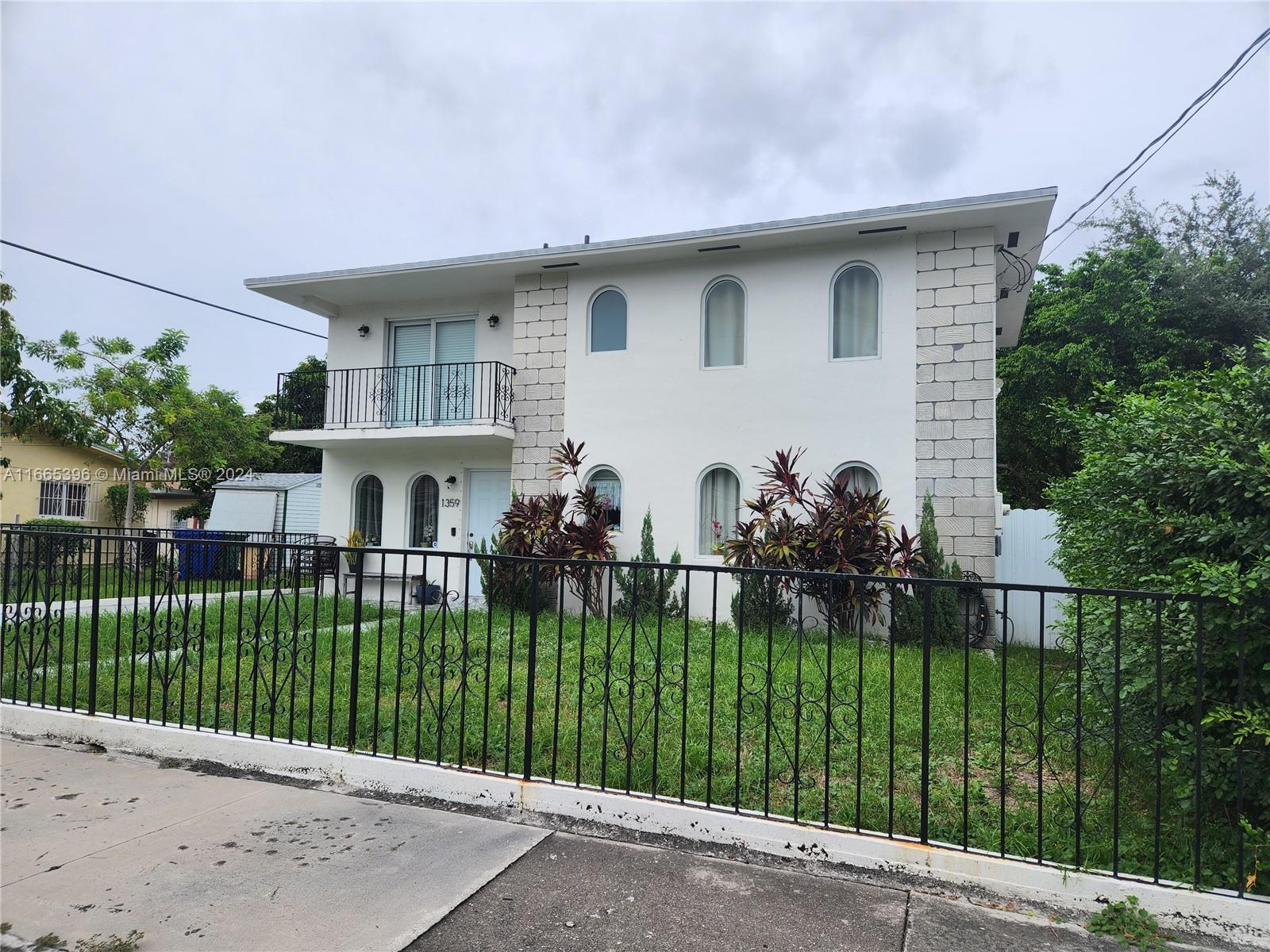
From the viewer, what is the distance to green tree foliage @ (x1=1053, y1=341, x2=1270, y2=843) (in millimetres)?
2846

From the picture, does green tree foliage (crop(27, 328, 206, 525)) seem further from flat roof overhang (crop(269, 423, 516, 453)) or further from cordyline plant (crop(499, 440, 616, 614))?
cordyline plant (crop(499, 440, 616, 614))

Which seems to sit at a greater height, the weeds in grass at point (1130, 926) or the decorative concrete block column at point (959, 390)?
the decorative concrete block column at point (959, 390)

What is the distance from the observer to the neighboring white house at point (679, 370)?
920 cm

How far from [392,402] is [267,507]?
7.48 m

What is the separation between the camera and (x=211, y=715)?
5.27m

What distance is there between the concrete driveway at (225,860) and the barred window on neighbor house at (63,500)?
23185 mm

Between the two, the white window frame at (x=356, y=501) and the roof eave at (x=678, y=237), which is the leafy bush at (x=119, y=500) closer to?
the white window frame at (x=356, y=501)

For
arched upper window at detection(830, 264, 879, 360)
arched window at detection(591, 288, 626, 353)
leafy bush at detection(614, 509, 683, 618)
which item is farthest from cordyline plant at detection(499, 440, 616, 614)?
arched upper window at detection(830, 264, 879, 360)

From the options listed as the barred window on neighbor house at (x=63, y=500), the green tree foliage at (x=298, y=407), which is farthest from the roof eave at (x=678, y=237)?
the barred window on neighbor house at (x=63, y=500)

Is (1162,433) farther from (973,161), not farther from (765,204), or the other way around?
(765,204)

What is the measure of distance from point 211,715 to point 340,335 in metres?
9.33

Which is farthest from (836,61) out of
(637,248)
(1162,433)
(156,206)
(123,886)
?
(156,206)

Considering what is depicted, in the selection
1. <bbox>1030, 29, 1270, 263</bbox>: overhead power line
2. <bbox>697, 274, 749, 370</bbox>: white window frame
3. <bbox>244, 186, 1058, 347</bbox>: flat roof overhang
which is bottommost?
<bbox>697, 274, 749, 370</bbox>: white window frame

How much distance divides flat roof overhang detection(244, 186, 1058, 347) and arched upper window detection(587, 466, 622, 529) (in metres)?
3.16
